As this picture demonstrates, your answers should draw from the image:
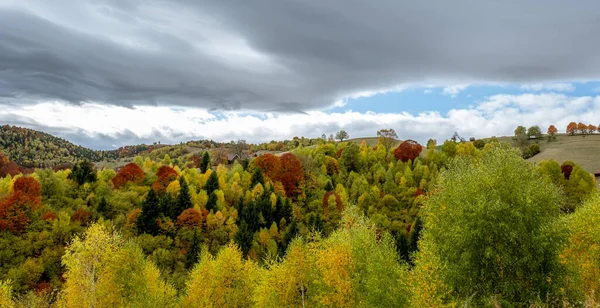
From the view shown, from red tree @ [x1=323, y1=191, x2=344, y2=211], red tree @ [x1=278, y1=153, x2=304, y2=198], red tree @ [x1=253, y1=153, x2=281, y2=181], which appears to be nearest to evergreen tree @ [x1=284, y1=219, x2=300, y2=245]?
red tree @ [x1=323, y1=191, x2=344, y2=211]

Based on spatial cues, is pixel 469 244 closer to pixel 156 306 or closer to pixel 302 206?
pixel 156 306

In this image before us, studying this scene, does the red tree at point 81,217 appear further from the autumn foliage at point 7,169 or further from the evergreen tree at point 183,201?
the autumn foliage at point 7,169

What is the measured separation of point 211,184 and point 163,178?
685 inches

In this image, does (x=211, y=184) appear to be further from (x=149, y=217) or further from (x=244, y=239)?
(x=244, y=239)

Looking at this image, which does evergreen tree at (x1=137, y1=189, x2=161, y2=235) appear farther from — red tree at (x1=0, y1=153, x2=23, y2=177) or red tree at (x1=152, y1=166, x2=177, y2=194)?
red tree at (x1=0, y1=153, x2=23, y2=177)

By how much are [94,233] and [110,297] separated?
8.13m

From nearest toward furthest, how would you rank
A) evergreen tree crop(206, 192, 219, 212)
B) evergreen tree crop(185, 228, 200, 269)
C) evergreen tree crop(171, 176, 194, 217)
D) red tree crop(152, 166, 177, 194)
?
evergreen tree crop(185, 228, 200, 269)
evergreen tree crop(171, 176, 194, 217)
evergreen tree crop(206, 192, 219, 212)
red tree crop(152, 166, 177, 194)

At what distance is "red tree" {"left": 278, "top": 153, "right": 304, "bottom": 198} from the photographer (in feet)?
437

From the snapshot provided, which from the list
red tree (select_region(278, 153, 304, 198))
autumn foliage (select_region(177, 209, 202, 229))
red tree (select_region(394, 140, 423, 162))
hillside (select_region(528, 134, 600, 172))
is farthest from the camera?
red tree (select_region(394, 140, 423, 162))

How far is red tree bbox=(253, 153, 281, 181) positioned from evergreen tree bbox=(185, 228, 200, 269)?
166 ft

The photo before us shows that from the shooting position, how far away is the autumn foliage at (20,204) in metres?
84.9

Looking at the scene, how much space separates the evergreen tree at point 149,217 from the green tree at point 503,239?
78.4 metres

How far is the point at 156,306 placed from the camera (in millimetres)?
41000

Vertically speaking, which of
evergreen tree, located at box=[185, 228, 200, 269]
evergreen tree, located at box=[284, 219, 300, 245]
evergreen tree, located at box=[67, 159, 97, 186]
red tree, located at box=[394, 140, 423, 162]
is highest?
red tree, located at box=[394, 140, 423, 162]
